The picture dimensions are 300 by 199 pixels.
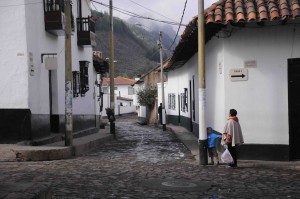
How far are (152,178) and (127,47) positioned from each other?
143 metres

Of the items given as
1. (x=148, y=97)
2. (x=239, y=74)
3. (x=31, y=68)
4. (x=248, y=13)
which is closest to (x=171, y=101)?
(x=148, y=97)

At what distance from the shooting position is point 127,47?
151000 millimetres

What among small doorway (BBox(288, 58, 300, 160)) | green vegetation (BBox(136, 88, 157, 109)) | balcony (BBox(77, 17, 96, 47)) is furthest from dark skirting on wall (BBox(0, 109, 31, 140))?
green vegetation (BBox(136, 88, 157, 109))

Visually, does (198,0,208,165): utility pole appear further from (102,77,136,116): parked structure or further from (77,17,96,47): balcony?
(102,77,136,116): parked structure

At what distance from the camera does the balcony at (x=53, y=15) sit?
16.7 metres

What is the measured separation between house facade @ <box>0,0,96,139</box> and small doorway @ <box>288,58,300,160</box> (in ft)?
26.3

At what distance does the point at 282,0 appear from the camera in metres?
11.4

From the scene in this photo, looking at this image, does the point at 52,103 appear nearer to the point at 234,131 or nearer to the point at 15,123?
the point at 15,123

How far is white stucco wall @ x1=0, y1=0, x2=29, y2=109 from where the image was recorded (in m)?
14.6

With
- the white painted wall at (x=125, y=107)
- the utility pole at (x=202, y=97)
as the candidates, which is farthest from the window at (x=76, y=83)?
the white painted wall at (x=125, y=107)

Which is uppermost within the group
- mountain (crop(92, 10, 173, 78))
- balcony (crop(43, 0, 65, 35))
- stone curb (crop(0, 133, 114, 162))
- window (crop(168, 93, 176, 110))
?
mountain (crop(92, 10, 173, 78))

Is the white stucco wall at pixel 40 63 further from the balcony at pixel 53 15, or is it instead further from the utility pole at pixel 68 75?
the utility pole at pixel 68 75

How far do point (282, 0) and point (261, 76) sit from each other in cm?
201

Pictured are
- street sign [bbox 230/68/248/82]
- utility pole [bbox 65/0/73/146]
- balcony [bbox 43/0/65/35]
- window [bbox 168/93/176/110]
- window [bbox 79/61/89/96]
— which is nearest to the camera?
street sign [bbox 230/68/248/82]
